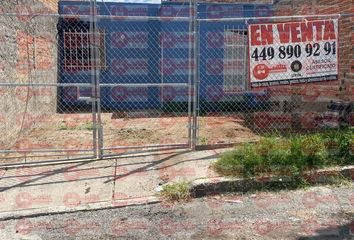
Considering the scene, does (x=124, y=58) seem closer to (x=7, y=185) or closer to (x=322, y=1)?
(x=322, y=1)

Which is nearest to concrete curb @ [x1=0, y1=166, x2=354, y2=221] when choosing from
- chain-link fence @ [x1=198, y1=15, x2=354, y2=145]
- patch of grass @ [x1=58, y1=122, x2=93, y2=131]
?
chain-link fence @ [x1=198, y1=15, x2=354, y2=145]

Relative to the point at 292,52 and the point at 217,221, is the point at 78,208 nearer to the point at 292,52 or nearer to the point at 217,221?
the point at 217,221

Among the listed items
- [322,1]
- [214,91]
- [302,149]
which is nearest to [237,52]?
[214,91]

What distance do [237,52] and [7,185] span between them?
33.5 ft

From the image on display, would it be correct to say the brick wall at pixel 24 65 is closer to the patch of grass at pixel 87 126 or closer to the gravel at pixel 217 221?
the patch of grass at pixel 87 126

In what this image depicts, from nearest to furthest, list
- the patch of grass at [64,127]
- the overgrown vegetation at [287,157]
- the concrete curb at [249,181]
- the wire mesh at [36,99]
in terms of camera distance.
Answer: the concrete curb at [249,181]
the overgrown vegetation at [287,157]
the wire mesh at [36,99]
the patch of grass at [64,127]

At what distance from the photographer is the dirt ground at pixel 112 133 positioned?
766 cm

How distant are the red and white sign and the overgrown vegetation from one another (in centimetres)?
120

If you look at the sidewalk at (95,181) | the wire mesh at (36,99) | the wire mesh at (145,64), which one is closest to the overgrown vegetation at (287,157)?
the sidewalk at (95,181)

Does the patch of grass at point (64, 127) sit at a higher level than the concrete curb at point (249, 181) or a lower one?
higher

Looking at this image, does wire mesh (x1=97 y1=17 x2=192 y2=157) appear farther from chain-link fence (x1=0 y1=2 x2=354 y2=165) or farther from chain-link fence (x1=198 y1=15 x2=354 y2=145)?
chain-link fence (x1=198 y1=15 x2=354 y2=145)

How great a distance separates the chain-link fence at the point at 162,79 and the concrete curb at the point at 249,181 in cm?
165

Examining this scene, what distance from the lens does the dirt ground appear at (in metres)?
7.66

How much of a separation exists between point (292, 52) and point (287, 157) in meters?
2.03
